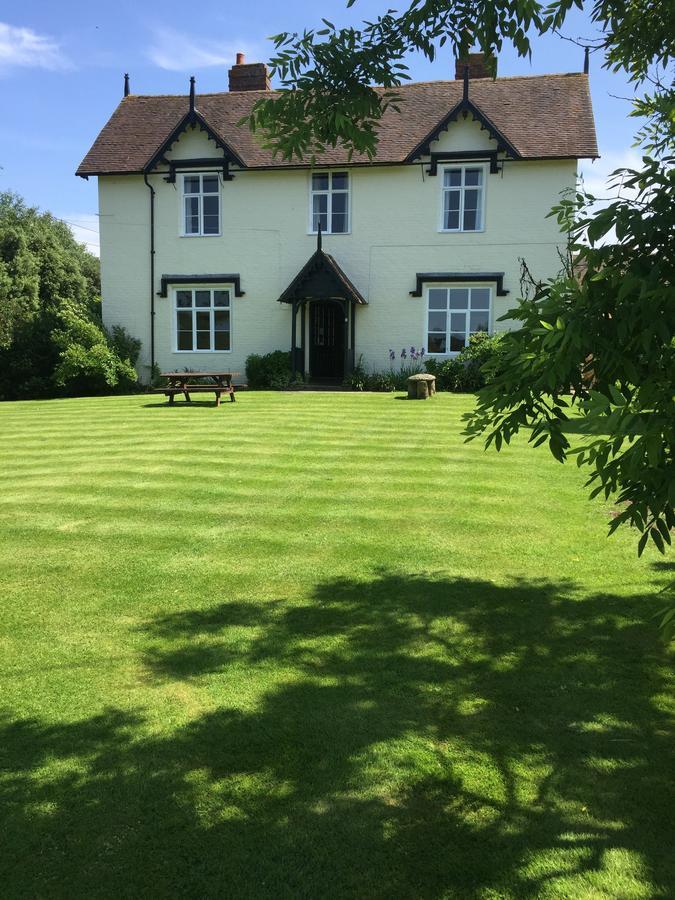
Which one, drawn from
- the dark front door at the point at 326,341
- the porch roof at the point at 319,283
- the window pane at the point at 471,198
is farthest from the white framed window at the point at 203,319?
the window pane at the point at 471,198

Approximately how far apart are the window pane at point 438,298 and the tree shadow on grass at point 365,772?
20188 millimetres

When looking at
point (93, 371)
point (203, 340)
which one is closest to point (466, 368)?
point (203, 340)

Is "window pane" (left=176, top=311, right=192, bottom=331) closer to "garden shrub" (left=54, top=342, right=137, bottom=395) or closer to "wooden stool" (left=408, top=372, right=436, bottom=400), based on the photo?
"garden shrub" (left=54, top=342, right=137, bottom=395)

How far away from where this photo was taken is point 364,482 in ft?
33.1

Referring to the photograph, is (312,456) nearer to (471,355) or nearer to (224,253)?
(471,355)

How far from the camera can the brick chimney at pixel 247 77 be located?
28.5 m

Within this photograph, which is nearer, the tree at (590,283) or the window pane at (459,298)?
the tree at (590,283)

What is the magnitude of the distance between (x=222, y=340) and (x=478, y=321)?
8910mm

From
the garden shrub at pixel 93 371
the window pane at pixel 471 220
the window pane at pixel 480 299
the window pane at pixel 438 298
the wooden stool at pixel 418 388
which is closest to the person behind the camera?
the wooden stool at pixel 418 388

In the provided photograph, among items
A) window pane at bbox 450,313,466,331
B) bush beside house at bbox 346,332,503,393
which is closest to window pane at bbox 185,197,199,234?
bush beside house at bbox 346,332,503,393

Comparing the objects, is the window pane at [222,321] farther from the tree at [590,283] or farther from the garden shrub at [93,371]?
the tree at [590,283]

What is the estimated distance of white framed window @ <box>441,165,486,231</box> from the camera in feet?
79.2

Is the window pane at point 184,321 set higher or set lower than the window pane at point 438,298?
lower

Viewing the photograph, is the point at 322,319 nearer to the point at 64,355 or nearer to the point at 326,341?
the point at 326,341
